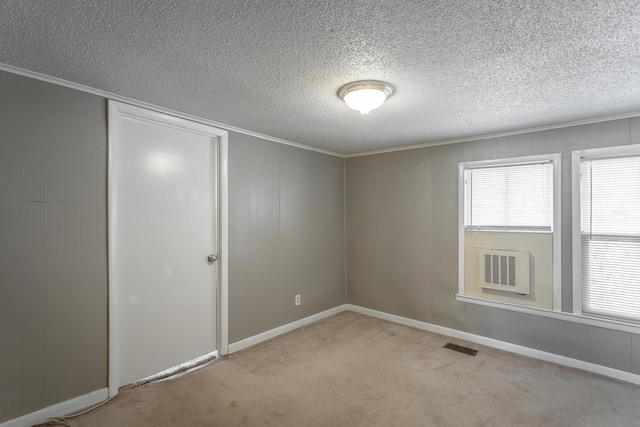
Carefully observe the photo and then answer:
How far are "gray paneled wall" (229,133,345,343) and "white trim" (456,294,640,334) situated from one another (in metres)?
1.73

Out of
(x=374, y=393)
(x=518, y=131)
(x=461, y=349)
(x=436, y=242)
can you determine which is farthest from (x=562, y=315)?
(x=374, y=393)

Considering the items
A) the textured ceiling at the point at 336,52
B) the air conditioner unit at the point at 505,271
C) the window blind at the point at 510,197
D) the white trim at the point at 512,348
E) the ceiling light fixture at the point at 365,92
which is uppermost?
the textured ceiling at the point at 336,52

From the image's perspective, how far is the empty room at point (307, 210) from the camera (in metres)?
1.60

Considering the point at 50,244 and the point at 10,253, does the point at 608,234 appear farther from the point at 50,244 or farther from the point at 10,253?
the point at 10,253

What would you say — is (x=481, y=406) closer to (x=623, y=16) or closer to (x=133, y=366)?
(x=623, y=16)

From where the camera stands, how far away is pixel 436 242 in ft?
12.4

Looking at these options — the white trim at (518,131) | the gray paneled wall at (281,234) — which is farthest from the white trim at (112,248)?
the white trim at (518,131)

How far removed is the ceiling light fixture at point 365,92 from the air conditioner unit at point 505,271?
85.3 inches

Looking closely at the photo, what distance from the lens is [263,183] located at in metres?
3.53

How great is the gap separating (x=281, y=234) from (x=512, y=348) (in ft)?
8.86

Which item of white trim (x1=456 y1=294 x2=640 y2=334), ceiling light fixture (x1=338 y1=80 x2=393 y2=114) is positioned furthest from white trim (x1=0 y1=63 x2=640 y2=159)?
white trim (x1=456 y1=294 x2=640 y2=334)

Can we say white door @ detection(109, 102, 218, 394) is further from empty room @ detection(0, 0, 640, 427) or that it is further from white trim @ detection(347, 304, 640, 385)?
white trim @ detection(347, 304, 640, 385)

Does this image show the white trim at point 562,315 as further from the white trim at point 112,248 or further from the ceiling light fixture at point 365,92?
the white trim at point 112,248

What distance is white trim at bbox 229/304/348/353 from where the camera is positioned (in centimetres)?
324
